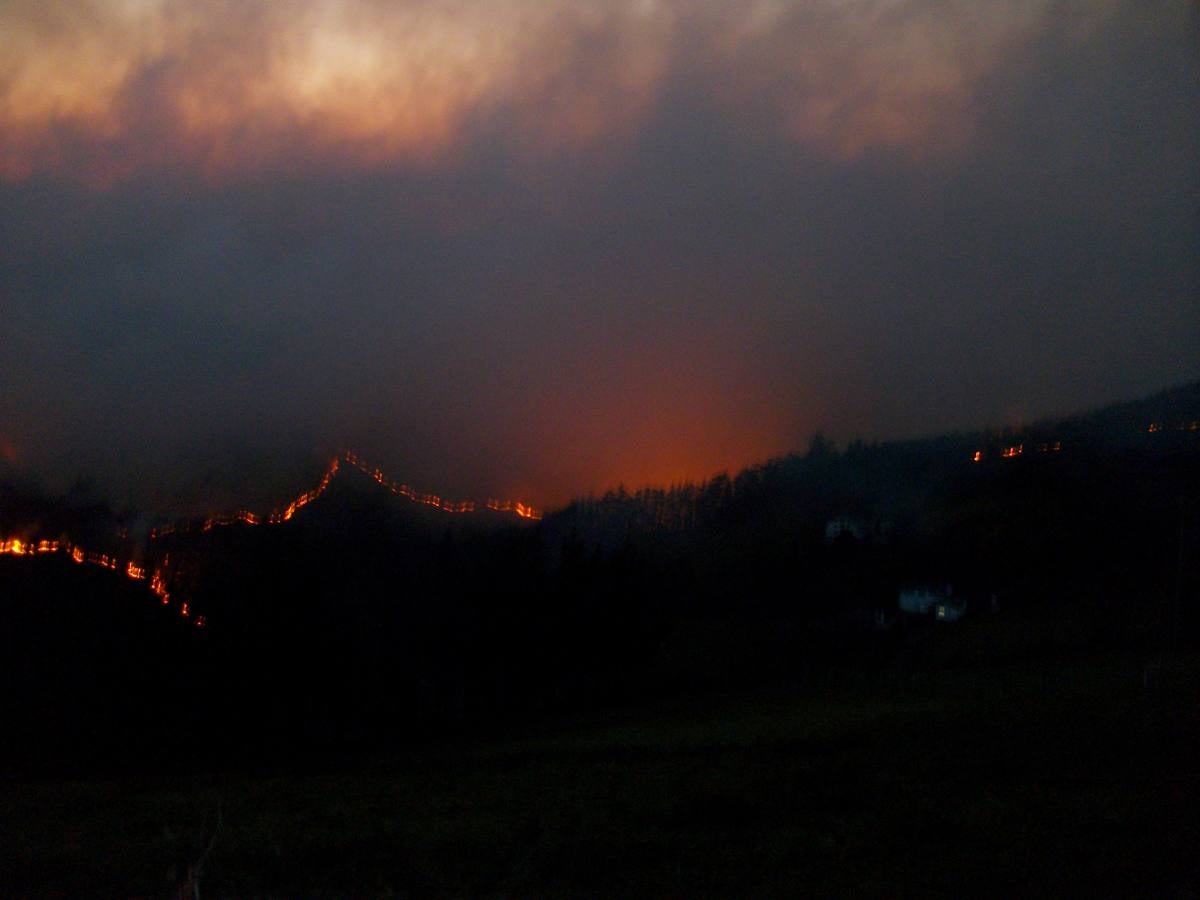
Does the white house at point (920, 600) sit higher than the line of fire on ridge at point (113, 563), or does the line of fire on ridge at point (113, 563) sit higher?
Result: the line of fire on ridge at point (113, 563)

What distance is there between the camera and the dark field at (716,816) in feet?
42.0

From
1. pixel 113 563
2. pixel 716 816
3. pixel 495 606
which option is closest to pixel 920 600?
pixel 495 606

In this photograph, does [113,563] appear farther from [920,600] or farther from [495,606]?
[920,600]

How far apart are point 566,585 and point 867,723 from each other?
31.4 m

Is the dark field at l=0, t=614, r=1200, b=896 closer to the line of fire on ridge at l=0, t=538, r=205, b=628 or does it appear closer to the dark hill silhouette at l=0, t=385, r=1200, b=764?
the dark hill silhouette at l=0, t=385, r=1200, b=764

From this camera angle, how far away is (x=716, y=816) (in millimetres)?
16594

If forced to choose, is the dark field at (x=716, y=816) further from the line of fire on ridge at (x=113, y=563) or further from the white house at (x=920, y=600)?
the white house at (x=920, y=600)

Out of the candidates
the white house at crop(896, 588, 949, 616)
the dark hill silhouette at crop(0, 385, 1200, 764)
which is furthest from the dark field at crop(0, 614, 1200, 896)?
the white house at crop(896, 588, 949, 616)

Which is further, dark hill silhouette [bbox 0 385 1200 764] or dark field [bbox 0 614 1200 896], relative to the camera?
dark hill silhouette [bbox 0 385 1200 764]

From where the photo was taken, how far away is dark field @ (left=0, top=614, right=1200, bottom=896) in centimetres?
1280

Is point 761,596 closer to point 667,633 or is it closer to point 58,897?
point 667,633

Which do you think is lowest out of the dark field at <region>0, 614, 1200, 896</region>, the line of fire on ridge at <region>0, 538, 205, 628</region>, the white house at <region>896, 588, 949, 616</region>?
the dark field at <region>0, 614, 1200, 896</region>

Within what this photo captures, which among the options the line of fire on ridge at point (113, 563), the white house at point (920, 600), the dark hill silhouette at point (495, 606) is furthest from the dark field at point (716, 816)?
the white house at point (920, 600)

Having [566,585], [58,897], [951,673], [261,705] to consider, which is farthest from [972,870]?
[566,585]
